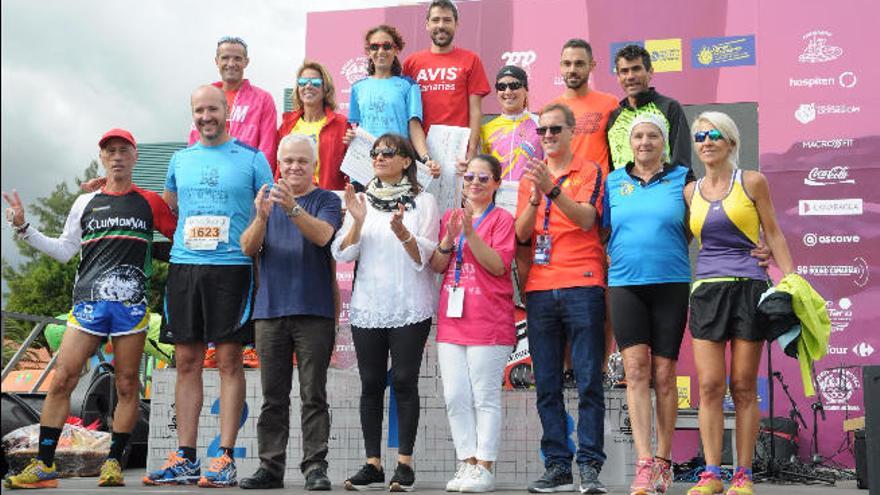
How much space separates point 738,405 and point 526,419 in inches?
51.1

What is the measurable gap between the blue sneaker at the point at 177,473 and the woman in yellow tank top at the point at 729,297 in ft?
7.51

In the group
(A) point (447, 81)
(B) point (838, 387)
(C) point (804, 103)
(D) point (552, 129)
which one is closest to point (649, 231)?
(D) point (552, 129)

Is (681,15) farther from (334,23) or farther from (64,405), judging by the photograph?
(64,405)

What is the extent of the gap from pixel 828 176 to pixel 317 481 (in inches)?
252

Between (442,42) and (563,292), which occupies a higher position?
(442,42)

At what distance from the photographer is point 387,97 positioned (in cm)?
518

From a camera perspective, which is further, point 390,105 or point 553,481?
point 390,105

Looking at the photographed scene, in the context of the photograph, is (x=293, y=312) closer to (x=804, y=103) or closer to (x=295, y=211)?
(x=295, y=211)

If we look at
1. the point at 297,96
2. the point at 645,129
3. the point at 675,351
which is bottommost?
the point at 675,351

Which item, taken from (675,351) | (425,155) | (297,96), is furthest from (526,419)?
(297,96)

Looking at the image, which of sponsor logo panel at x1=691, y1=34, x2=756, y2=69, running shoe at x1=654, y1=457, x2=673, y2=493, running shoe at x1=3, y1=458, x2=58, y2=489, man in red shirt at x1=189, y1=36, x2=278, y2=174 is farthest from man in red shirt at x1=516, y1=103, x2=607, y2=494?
sponsor logo panel at x1=691, y1=34, x2=756, y2=69

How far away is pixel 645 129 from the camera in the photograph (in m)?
4.22

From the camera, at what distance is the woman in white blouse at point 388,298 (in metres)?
4.35

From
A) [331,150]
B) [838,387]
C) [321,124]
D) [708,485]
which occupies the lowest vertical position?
[708,485]
